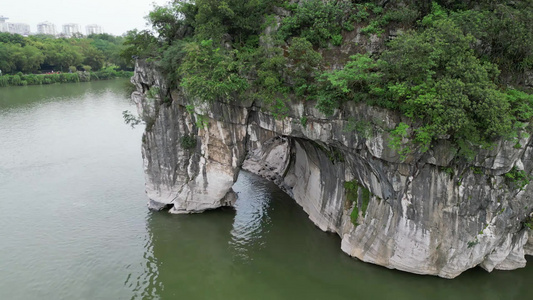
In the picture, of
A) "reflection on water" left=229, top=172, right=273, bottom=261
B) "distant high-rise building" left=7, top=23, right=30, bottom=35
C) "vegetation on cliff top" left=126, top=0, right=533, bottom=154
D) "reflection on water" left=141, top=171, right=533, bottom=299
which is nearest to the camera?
"vegetation on cliff top" left=126, top=0, right=533, bottom=154

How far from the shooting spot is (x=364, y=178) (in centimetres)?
1105

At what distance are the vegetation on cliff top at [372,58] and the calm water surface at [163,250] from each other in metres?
4.64

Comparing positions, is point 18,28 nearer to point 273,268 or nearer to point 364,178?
point 273,268

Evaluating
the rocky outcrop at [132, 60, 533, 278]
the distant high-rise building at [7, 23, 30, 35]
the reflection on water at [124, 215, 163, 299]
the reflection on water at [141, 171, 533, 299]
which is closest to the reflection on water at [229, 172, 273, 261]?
the reflection on water at [141, 171, 533, 299]

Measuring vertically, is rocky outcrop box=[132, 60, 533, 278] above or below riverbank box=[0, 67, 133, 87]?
below

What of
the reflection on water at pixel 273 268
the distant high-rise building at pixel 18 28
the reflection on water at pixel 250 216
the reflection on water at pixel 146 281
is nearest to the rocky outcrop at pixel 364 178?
the reflection on water at pixel 273 268

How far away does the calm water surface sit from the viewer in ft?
34.3

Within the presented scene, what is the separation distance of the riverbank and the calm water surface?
98.2 feet

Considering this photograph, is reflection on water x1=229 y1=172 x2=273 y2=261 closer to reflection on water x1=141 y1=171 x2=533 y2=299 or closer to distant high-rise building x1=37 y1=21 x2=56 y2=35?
reflection on water x1=141 y1=171 x2=533 y2=299

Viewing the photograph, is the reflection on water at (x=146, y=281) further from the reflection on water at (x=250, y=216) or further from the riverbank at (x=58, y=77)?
the riverbank at (x=58, y=77)

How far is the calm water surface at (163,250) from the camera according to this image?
1045cm

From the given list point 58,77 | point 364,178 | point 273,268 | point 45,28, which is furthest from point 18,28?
point 364,178

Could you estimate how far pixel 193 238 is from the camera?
42.8ft

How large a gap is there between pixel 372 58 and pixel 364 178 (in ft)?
11.6
